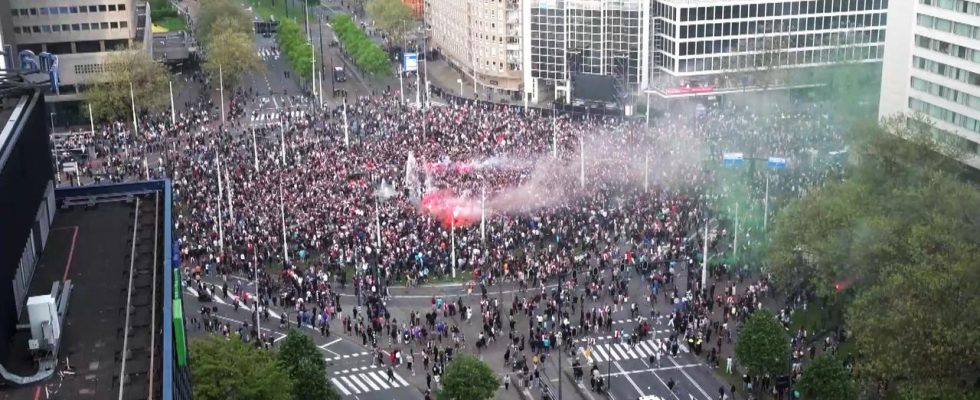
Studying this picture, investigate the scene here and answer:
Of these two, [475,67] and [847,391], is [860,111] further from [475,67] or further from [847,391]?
[847,391]

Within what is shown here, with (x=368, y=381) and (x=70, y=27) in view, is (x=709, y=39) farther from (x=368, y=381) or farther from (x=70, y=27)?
(x=368, y=381)

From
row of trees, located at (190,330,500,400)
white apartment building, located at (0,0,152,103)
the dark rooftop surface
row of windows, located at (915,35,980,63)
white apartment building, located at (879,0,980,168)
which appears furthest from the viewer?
white apartment building, located at (0,0,152,103)

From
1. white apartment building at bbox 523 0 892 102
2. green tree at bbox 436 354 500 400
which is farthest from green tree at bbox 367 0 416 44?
green tree at bbox 436 354 500 400

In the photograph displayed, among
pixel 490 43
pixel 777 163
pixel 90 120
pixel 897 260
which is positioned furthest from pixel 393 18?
pixel 897 260

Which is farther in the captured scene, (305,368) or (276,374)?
(305,368)

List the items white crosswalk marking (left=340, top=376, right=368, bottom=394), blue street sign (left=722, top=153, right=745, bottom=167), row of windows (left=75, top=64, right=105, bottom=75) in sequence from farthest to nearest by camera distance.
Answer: row of windows (left=75, top=64, right=105, bottom=75) → blue street sign (left=722, top=153, right=745, bottom=167) → white crosswalk marking (left=340, top=376, right=368, bottom=394)

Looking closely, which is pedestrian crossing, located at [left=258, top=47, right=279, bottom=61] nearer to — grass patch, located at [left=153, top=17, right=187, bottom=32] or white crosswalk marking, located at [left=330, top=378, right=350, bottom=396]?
grass patch, located at [left=153, top=17, right=187, bottom=32]

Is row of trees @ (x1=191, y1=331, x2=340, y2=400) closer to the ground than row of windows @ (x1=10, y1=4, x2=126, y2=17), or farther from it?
closer to the ground

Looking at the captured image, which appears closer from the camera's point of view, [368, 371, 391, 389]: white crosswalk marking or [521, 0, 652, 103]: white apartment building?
[368, 371, 391, 389]: white crosswalk marking
